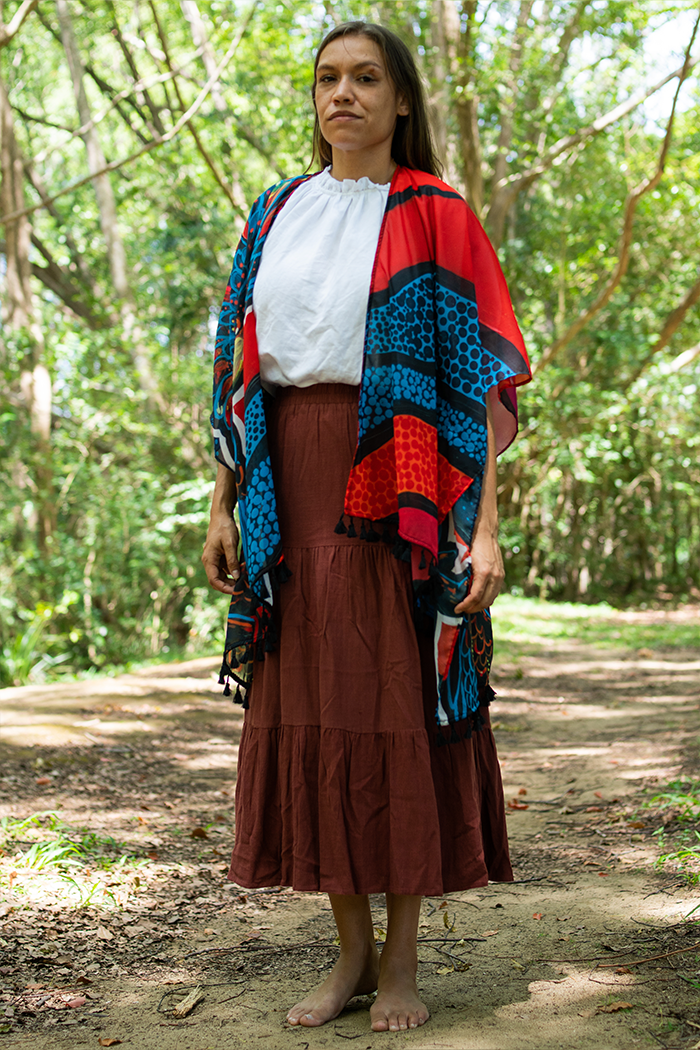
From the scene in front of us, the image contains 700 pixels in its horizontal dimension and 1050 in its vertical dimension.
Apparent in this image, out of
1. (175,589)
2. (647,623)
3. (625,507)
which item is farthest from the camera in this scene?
(625,507)

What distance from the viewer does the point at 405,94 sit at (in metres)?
2.08

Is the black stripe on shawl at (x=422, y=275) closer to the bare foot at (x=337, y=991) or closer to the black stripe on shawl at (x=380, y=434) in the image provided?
the black stripe on shawl at (x=380, y=434)

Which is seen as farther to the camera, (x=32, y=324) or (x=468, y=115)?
(x=32, y=324)

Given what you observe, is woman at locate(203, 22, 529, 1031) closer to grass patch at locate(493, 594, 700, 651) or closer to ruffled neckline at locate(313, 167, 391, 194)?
ruffled neckline at locate(313, 167, 391, 194)

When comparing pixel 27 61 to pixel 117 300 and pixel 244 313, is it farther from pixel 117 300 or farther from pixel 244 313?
pixel 244 313

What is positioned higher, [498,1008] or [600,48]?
[600,48]

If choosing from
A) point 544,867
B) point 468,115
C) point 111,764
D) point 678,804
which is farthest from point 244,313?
point 468,115

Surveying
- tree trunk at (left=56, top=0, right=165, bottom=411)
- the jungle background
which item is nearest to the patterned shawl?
the jungle background

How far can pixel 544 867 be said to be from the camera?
3084mm

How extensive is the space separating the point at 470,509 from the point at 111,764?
10.0 ft

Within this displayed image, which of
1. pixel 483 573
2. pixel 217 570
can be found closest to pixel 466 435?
pixel 483 573

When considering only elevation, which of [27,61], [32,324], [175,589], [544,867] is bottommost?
[544,867]

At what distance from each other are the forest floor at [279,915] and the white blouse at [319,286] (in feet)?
4.47

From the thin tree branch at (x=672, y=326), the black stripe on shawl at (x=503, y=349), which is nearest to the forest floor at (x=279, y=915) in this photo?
the black stripe on shawl at (x=503, y=349)
